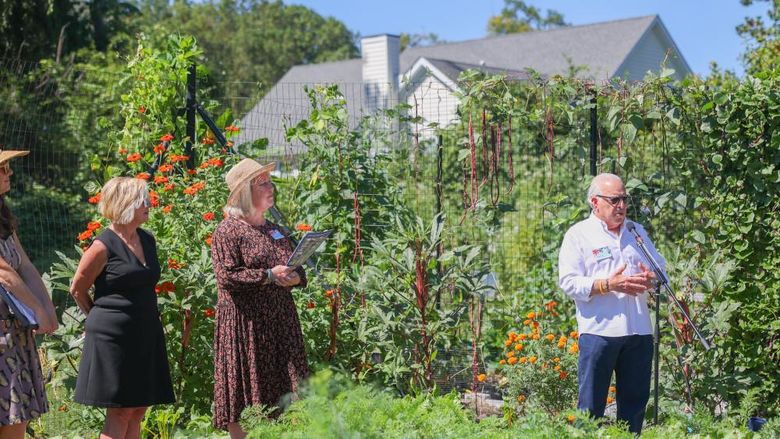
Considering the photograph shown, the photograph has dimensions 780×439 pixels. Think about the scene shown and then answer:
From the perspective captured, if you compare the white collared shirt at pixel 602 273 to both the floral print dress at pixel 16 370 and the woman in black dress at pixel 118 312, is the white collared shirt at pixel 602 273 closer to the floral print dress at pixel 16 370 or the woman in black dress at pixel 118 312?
the woman in black dress at pixel 118 312

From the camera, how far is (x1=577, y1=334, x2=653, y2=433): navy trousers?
4180 mm

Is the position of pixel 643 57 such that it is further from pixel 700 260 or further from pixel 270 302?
pixel 270 302

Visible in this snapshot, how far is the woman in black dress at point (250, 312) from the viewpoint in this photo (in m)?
4.05

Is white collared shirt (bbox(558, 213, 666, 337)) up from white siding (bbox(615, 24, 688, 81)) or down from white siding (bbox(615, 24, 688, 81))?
down

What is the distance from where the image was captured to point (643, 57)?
26656mm

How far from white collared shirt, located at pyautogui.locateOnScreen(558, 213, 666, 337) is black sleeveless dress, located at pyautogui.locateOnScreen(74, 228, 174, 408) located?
1.92 m

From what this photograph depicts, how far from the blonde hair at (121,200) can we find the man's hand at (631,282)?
2.13 metres

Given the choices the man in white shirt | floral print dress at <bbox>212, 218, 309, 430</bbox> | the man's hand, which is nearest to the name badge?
the man in white shirt

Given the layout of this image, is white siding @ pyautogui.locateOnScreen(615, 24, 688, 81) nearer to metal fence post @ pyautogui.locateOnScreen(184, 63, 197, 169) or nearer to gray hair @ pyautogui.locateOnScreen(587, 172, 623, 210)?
metal fence post @ pyautogui.locateOnScreen(184, 63, 197, 169)

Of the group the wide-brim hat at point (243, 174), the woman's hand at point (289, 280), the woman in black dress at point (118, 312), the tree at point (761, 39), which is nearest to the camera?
the woman in black dress at point (118, 312)

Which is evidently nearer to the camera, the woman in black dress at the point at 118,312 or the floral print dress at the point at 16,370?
the floral print dress at the point at 16,370

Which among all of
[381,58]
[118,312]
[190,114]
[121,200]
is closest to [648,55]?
[381,58]

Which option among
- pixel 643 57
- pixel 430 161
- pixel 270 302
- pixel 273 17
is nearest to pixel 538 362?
pixel 270 302

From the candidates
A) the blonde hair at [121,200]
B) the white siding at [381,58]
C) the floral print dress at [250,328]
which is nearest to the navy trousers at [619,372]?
the floral print dress at [250,328]
